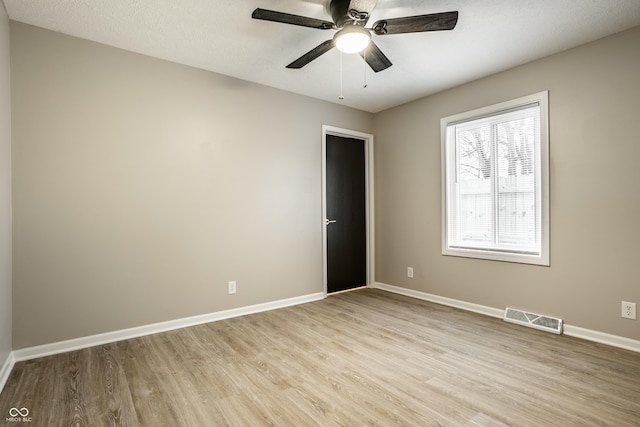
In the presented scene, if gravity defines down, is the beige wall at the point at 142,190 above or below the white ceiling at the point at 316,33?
below

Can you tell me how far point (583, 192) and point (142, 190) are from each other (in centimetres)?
396

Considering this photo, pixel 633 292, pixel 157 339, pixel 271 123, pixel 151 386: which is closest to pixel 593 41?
pixel 633 292

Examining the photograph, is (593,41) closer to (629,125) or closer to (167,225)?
(629,125)

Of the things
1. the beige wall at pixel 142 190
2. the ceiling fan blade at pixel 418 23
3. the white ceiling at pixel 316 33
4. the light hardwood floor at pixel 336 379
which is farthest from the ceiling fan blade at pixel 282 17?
the light hardwood floor at pixel 336 379

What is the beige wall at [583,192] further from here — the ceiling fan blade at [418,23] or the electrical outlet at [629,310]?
the ceiling fan blade at [418,23]

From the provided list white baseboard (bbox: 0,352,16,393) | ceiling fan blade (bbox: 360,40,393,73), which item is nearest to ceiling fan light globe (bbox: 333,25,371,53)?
Answer: ceiling fan blade (bbox: 360,40,393,73)

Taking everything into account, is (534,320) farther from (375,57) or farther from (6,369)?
(6,369)

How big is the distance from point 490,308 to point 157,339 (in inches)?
131

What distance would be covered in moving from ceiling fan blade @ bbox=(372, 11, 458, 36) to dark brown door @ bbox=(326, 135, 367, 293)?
232 cm

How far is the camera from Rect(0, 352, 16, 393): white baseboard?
2094mm

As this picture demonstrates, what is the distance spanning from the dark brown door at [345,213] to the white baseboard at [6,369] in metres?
3.13

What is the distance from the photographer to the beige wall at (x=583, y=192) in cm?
263

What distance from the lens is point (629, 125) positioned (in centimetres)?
Answer: 262

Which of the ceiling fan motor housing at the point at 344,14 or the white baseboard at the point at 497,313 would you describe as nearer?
the ceiling fan motor housing at the point at 344,14
